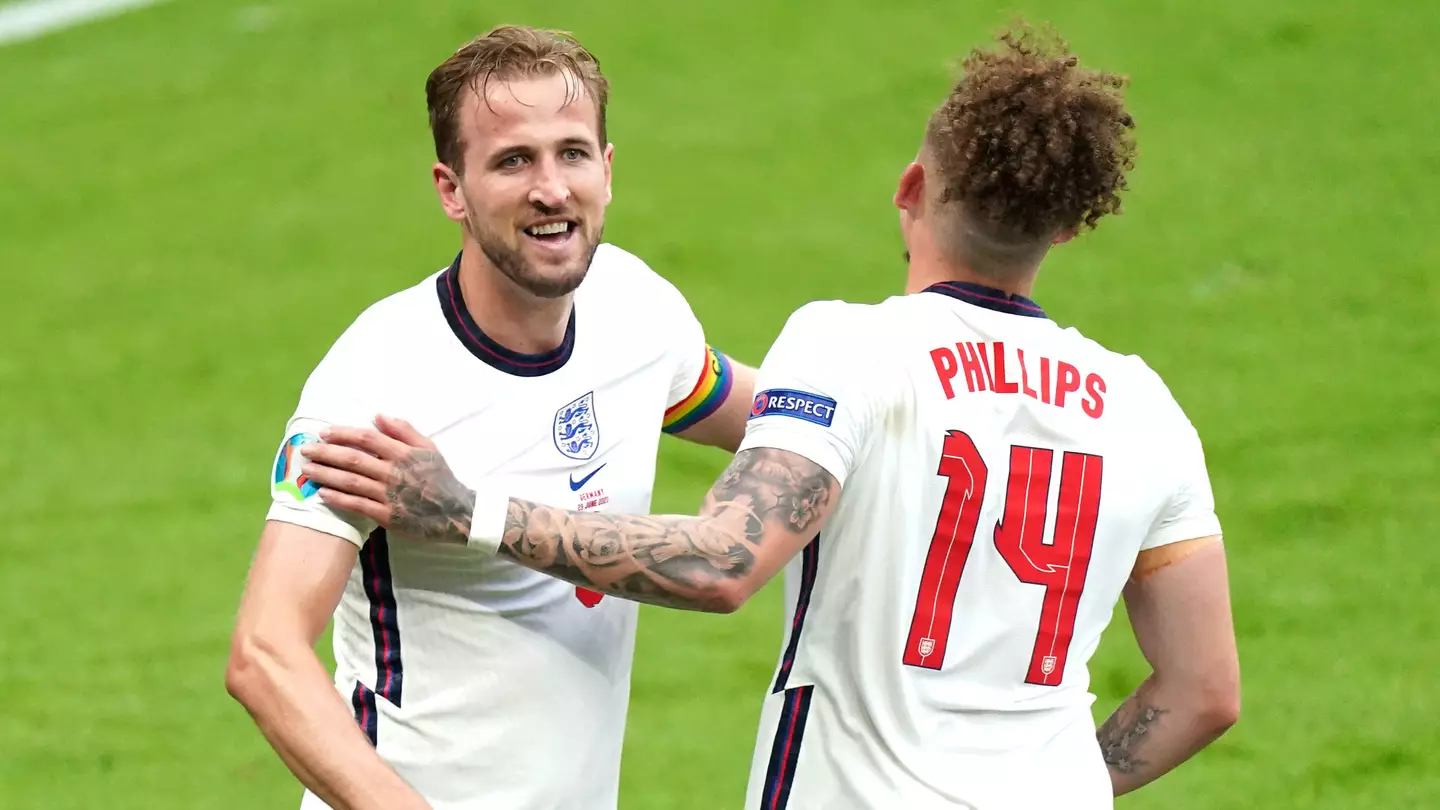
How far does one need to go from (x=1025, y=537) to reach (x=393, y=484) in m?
1.12

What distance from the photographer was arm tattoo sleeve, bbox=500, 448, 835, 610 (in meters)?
3.17

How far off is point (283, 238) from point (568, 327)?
7.61m

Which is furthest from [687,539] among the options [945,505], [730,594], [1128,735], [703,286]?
[703,286]

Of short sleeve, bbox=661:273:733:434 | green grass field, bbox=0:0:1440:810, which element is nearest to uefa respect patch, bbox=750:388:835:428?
short sleeve, bbox=661:273:733:434

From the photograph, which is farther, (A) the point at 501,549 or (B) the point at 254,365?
(B) the point at 254,365

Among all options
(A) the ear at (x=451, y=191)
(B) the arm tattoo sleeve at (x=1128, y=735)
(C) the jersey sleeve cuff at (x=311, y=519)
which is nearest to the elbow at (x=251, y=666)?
(C) the jersey sleeve cuff at (x=311, y=519)

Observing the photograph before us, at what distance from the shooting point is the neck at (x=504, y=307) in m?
3.65

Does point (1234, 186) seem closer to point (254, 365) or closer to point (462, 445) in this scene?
point (254, 365)

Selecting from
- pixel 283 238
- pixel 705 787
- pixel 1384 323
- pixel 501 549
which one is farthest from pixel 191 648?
pixel 1384 323

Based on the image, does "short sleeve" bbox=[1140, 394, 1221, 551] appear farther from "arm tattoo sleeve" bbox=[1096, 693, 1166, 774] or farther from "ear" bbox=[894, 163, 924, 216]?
"ear" bbox=[894, 163, 924, 216]

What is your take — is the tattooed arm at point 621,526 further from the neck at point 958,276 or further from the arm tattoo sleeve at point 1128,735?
the arm tattoo sleeve at point 1128,735

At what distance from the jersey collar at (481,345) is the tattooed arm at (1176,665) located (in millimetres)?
1231

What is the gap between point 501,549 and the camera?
3.18 m

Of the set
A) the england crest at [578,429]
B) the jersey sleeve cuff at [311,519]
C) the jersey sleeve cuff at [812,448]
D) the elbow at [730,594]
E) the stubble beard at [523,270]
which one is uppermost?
the stubble beard at [523,270]
